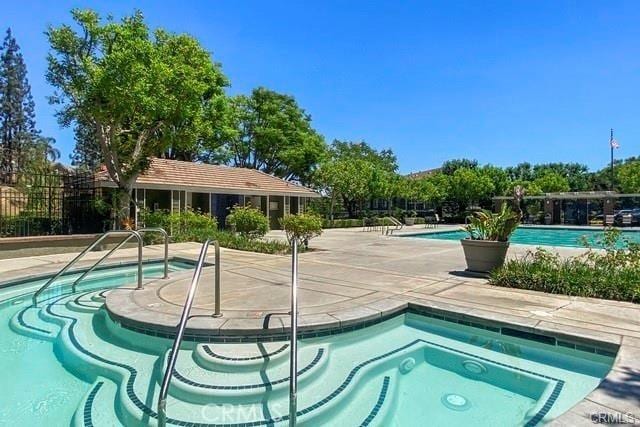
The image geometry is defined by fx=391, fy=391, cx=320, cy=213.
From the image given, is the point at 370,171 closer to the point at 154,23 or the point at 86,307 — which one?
the point at 154,23

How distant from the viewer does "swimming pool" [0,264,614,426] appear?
10.3 ft

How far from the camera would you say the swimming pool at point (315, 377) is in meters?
3.13

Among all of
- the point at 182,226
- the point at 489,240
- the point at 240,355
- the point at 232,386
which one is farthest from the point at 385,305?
the point at 182,226

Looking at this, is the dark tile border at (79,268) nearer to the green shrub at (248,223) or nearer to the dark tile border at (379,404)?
the green shrub at (248,223)

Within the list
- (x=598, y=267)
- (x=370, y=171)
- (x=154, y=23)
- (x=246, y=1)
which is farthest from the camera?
(x=370, y=171)

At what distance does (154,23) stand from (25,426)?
15.2 meters

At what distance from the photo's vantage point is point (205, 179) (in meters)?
21.2

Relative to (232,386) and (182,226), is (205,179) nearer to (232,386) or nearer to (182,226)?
(182,226)

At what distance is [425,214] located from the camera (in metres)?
38.0

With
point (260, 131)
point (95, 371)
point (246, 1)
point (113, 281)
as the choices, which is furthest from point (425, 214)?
point (95, 371)

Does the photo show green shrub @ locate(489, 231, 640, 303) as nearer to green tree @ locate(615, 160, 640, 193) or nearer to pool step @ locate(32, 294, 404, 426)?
pool step @ locate(32, 294, 404, 426)

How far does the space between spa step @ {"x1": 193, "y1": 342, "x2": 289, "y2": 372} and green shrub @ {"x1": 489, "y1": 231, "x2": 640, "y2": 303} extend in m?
4.55

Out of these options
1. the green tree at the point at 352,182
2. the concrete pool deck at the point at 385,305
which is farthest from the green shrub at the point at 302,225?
the green tree at the point at 352,182

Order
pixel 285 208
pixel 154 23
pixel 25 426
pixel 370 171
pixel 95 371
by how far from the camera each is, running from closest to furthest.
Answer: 1. pixel 25 426
2. pixel 95 371
3. pixel 154 23
4. pixel 285 208
5. pixel 370 171
